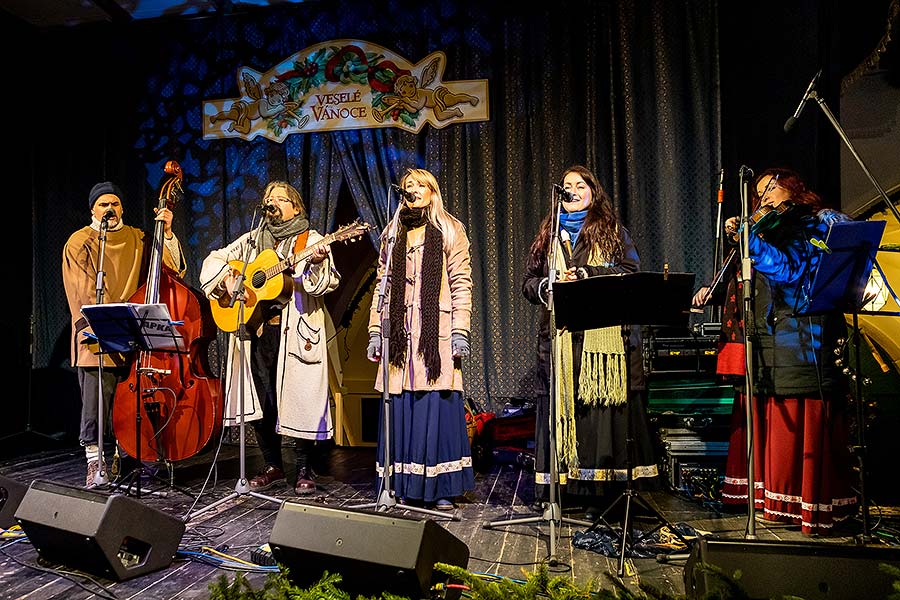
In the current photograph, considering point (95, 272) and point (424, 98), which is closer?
point (95, 272)

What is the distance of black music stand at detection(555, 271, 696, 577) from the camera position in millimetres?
3104

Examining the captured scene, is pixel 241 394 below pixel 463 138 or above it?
below

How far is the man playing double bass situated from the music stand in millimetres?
4047

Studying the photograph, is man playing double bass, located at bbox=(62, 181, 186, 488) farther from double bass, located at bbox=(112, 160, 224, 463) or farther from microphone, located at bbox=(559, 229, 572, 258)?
microphone, located at bbox=(559, 229, 572, 258)

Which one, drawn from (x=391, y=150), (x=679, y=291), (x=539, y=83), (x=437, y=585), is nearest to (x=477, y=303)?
(x=391, y=150)

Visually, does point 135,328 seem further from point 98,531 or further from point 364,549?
point 364,549

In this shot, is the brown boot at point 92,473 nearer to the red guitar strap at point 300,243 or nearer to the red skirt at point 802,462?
the red guitar strap at point 300,243

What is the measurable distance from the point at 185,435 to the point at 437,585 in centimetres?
286

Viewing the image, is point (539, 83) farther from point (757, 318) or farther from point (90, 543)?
point (90, 543)

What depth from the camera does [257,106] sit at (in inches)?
260

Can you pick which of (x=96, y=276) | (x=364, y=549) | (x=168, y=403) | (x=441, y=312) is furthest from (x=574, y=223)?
(x=96, y=276)

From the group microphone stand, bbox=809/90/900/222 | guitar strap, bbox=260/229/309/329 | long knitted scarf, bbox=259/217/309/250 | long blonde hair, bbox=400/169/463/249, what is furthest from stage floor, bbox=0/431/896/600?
long blonde hair, bbox=400/169/463/249

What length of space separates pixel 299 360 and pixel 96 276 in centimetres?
177

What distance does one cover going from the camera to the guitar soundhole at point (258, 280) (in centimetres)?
468
